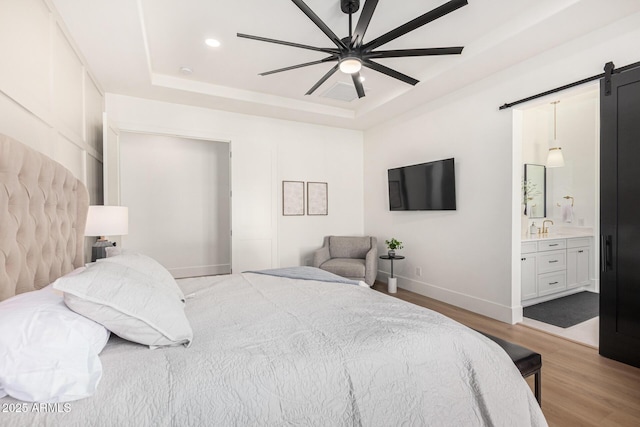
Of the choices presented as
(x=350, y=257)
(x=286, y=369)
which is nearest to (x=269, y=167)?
(x=350, y=257)

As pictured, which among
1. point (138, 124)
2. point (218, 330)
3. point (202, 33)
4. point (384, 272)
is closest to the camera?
point (218, 330)

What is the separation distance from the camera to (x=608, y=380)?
2219mm

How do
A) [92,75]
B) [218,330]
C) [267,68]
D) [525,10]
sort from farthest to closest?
[267,68] → [92,75] → [525,10] → [218,330]

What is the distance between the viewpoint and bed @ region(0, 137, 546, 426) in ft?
3.18

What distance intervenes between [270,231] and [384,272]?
201 cm

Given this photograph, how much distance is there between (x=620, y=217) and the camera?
2453 mm

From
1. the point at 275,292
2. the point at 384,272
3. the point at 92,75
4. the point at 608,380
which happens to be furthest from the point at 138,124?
the point at 608,380

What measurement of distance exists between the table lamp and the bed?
83 centimetres

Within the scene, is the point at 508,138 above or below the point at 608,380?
above

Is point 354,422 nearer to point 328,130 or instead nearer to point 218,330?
point 218,330

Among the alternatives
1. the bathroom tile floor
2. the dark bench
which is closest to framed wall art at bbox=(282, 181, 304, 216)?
the bathroom tile floor

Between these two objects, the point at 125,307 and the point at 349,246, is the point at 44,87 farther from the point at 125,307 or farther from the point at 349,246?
the point at 349,246

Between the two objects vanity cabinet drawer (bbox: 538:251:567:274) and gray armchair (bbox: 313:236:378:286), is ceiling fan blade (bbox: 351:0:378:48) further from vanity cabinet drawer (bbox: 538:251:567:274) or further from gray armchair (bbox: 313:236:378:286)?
vanity cabinet drawer (bbox: 538:251:567:274)

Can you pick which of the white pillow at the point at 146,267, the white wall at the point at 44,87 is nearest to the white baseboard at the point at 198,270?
the white wall at the point at 44,87
